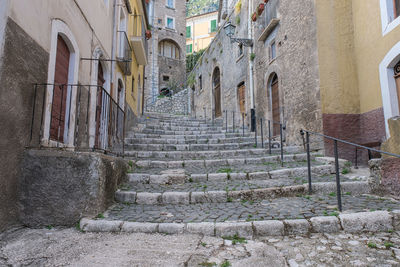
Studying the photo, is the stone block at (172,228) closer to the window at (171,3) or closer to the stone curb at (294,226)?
the stone curb at (294,226)

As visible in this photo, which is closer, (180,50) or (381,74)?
(381,74)

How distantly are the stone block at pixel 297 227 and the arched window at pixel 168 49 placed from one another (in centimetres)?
2857

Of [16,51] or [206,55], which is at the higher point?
[206,55]

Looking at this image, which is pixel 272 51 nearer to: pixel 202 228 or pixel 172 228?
pixel 202 228

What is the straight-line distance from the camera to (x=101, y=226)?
2.91m

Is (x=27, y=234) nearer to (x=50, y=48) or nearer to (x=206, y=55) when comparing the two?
(x=50, y=48)

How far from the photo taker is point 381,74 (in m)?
5.90

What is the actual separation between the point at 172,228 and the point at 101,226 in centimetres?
87

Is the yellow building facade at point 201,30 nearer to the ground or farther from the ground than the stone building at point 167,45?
farther from the ground

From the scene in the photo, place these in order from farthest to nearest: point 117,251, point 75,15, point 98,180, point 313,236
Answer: point 75,15
point 98,180
point 313,236
point 117,251

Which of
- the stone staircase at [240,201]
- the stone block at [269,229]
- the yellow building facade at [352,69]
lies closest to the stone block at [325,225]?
the stone staircase at [240,201]

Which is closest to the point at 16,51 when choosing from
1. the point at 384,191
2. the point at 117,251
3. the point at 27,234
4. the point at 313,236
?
the point at 27,234

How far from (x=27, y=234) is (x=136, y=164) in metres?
2.96

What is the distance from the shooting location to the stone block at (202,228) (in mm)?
2764
